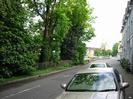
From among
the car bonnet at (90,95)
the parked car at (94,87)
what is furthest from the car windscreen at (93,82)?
the car bonnet at (90,95)

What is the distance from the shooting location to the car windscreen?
8.66 m

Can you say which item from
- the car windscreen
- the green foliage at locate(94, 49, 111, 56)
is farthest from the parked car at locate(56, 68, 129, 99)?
the green foliage at locate(94, 49, 111, 56)

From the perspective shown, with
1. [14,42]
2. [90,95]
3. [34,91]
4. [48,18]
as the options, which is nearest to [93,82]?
[90,95]

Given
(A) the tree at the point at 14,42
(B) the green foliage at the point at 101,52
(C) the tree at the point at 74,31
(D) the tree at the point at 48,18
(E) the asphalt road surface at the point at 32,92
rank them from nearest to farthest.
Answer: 1. (E) the asphalt road surface at the point at 32,92
2. (A) the tree at the point at 14,42
3. (D) the tree at the point at 48,18
4. (C) the tree at the point at 74,31
5. (B) the green foliage at the point at 101,52

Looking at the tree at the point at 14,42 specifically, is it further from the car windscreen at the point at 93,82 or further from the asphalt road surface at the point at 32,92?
the car windscreen at the point at 93,82

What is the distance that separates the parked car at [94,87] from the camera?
788cm

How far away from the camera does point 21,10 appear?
2866 cm

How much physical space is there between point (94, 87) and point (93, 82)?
0.36m

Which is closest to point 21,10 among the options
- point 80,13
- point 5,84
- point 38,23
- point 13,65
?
point 13,65

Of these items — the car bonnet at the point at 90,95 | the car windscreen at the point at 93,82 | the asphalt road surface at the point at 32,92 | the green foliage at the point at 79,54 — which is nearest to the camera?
the car bonnet at the point at 90,95

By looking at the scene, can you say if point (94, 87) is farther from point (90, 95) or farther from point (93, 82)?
point (90, 95)

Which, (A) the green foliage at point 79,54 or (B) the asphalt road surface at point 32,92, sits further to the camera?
(A) the green foliage at point 79,54

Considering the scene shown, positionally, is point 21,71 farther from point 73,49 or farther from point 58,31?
point 73,49

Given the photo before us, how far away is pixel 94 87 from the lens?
869cm
